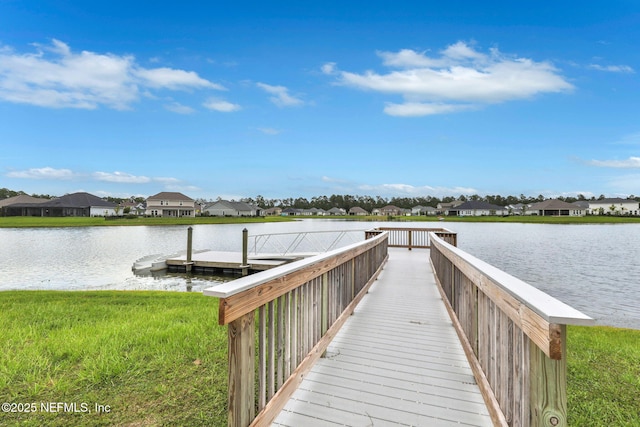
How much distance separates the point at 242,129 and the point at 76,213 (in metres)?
46.8

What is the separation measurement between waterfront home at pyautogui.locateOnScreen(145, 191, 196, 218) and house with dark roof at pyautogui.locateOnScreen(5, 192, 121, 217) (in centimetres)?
900

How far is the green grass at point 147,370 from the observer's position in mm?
2516

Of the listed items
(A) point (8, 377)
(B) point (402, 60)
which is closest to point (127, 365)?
(A) point (8, 377)

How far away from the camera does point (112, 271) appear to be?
1354 cm

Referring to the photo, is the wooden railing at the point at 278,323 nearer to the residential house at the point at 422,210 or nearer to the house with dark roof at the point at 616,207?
the residential house at the point at 422,210

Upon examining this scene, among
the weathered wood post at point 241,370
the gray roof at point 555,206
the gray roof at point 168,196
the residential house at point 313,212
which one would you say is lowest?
the weathered wood post at point 241,370

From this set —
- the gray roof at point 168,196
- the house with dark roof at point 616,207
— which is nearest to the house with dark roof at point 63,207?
the gray roof at point 168,196

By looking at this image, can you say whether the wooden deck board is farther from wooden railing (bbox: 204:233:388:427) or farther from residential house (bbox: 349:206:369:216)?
residential house (bbox: 349:206:369:216)

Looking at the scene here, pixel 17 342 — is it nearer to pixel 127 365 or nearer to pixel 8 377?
pixel 8 377

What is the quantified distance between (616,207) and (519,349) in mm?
116344

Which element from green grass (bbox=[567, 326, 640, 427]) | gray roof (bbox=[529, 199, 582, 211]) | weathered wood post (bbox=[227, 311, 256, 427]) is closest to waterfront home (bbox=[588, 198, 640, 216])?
gray roof (bbox=[529, 199, 582, 211])

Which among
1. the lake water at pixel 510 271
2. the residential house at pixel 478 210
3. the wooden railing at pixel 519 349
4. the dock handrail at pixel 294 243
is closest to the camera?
the wooden railing at pixel 519 349

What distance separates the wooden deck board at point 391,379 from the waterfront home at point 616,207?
106912mm

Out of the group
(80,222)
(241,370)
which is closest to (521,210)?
(80,222)
